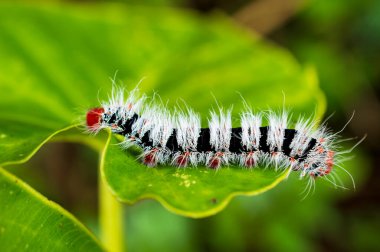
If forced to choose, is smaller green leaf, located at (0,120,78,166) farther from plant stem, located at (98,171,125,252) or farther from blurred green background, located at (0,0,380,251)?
blurred green background, located at (0,0,380,251)

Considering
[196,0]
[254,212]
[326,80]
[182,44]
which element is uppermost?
[196,0]

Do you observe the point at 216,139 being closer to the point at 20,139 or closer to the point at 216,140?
the point at 216,140

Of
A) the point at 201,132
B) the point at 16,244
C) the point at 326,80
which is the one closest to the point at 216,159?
the point at 201,132

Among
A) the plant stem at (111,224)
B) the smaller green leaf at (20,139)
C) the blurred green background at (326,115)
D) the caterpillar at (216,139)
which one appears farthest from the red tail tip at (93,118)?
the blurred green background at (326,115)

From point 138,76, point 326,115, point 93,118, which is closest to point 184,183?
point 93,118

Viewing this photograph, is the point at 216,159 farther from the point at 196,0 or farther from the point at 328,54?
the point at 196,0

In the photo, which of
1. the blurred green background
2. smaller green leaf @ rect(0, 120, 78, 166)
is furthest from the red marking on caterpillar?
the blurred green background
